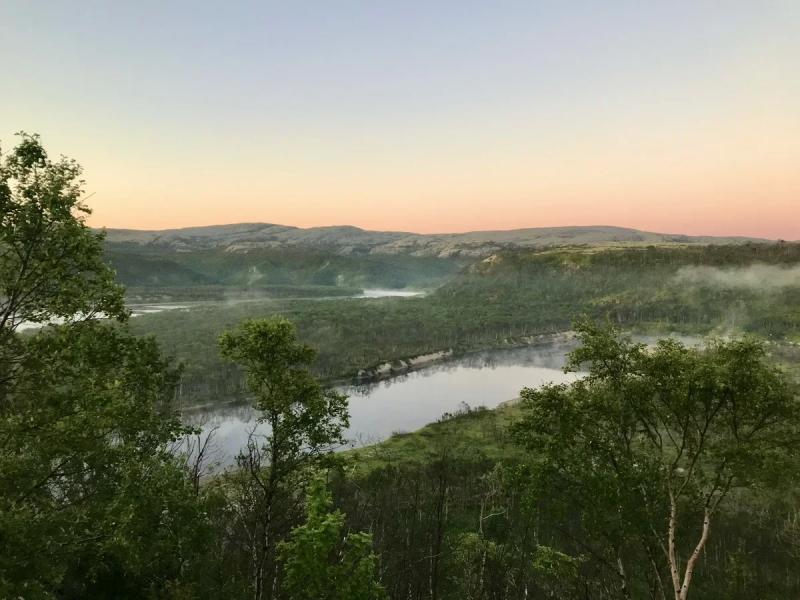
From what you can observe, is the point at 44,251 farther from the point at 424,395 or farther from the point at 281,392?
the point at 424,395

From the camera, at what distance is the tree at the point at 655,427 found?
20.1 meters

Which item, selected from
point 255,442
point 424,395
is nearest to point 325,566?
point 255,442

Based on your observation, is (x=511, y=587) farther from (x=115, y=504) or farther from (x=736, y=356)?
(x=115, y=504)

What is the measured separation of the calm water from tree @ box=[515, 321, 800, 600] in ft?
188

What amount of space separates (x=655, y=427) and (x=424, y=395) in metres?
115

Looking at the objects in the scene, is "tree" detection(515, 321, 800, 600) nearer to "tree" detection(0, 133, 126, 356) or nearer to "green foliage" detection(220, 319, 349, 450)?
"green foliage" detection(220, 319, 349, 450)

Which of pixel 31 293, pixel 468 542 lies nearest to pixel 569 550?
pixel 468 542

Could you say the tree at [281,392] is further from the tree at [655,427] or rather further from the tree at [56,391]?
the tree at [655,427]

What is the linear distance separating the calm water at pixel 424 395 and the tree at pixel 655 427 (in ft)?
188

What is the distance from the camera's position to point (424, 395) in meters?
134

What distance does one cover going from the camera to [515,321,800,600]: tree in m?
20.1

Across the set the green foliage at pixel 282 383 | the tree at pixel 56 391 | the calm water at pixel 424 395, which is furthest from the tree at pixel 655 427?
the calm water at pixel 424 395

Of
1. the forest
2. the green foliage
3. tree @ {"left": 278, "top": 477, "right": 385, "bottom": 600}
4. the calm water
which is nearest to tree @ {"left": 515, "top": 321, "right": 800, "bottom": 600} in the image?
the forest

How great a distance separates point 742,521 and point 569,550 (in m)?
23.5
